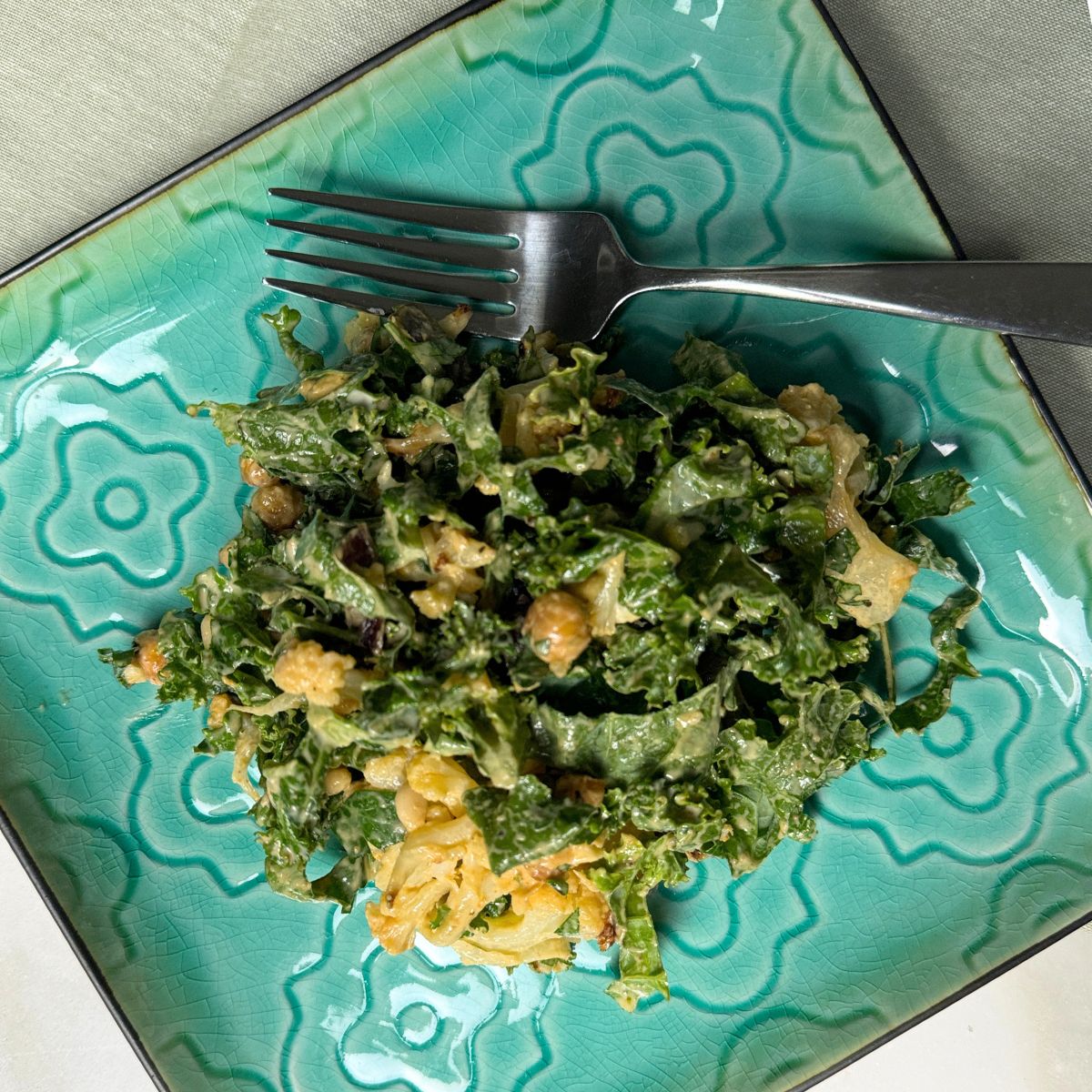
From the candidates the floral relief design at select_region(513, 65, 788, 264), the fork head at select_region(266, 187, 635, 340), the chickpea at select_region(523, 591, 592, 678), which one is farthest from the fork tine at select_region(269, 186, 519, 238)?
the chickpea at select_region(523, 591, 592, 678)

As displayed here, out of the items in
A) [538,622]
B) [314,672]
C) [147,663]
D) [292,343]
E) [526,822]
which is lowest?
[526,822]

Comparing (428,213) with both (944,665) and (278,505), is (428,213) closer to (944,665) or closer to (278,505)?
(278,505)

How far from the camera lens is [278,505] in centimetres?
251

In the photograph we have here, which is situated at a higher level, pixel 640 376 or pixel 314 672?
pixel 640 376

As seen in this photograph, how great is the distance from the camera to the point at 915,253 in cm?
261

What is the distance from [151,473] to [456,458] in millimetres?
1146

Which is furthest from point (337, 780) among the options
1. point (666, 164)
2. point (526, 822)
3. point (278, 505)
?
point (666, 164)

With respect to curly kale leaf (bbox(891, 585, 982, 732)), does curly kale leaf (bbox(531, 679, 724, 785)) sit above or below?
above

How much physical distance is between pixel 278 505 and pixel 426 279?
32.8 inches

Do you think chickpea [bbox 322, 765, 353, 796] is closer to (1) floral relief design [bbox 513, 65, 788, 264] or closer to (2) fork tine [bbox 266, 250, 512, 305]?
(2) fork tine [bbox 266, 250, 512, 305]

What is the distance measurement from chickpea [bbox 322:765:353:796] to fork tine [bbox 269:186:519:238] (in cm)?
162

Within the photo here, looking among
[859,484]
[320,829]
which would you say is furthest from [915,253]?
[320,829]

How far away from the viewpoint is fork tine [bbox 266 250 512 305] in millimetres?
2732

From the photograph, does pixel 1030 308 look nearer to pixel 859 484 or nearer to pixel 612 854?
pixel 859 484
